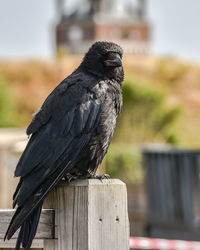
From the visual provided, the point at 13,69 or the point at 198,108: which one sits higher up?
the point at 13,69

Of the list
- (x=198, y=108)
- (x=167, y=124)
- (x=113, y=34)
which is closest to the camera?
(x=167, y=124)

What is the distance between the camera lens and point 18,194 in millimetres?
2502

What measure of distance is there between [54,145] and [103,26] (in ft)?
189

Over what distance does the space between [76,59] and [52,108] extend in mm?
47715

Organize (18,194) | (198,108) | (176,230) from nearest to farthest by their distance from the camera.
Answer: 1. (18,194)
2. (176,230)
3. (198,108)

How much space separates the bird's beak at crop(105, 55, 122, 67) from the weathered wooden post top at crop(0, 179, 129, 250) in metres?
1.13

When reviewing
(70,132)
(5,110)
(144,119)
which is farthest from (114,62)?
(5,110)

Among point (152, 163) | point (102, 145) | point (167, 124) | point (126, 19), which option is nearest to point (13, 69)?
point (126, 19)

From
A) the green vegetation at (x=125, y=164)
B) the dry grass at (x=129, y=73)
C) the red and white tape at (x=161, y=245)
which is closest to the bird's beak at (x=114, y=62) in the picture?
the red and white tape at (x=161, y=245)

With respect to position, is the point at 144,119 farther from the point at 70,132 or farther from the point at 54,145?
the point at 54,145

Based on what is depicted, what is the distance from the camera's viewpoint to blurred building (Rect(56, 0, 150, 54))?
191 ft

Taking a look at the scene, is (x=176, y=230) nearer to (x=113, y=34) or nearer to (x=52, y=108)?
(x=52, y=108)

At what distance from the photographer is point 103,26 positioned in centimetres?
5981

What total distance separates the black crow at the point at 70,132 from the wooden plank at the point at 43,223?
3 cm
